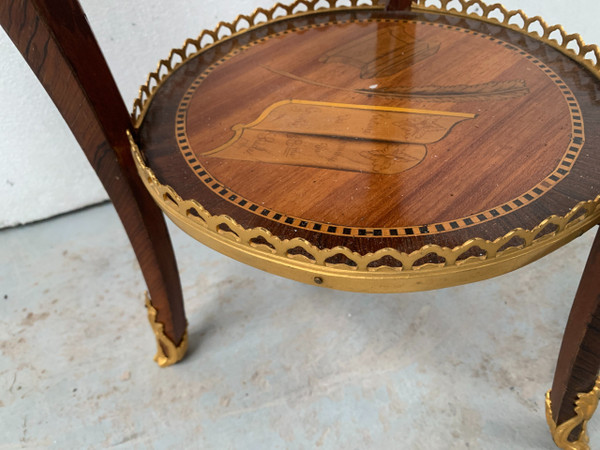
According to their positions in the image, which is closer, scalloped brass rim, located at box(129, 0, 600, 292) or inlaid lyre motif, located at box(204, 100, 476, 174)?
scalloped brass rim, located at box(129, 0, 600, 292)

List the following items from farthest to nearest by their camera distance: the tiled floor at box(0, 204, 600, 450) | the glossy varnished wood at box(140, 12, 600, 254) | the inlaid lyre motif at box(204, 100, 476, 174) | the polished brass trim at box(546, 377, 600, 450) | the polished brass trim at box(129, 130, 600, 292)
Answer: the tiled floor at box(0, 204, 600, 450) < the polished brass trim at box(546, 377, 600, 450) < the inlaid lyre motif at box(204, 100, 476, 174) < the glossy varnished wood at box(140, 12, 600, 254) < the polished brass trim at box(129, 130, 600, 292)

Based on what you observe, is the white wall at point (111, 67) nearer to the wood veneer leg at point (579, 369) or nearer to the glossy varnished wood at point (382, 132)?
the glossy varnished wood at point (382, 132)

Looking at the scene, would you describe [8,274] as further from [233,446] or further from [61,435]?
[233,446]

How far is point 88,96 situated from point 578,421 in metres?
1.21

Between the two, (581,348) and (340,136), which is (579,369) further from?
(340,136)

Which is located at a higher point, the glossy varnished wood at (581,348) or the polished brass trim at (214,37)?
the polished brass trim at (214,37)

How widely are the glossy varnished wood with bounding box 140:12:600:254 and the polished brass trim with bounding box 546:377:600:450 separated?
485mm

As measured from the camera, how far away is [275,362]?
4.99 ft

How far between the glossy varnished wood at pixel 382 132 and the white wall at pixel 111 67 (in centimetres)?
47

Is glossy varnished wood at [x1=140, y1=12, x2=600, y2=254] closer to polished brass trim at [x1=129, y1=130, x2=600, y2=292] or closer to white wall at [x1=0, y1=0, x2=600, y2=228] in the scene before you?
polished brass trim at [x1=129, y1=130, x2=600, y2=292]

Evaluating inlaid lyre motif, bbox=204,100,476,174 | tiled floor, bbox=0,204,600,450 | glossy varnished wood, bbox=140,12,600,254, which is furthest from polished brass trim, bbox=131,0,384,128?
tiled floor, bbox=0,204,600,450

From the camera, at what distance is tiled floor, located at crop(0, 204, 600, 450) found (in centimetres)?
138

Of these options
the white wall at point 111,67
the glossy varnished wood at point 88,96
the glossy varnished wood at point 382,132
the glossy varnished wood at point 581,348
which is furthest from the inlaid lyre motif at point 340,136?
the white wall at point 111,67

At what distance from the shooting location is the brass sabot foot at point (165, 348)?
1446 mm
